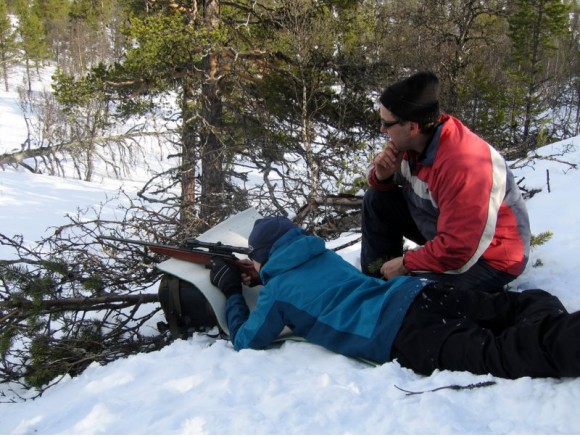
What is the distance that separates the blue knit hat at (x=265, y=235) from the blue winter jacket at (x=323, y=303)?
0.06m

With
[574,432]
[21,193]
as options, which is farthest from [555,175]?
[21,193]

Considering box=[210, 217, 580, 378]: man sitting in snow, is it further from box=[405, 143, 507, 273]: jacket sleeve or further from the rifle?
the rifle

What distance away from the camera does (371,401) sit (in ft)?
5.94

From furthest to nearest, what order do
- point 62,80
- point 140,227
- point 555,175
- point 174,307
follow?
point 62,80
point 555,175
point 140,227
point 174,307

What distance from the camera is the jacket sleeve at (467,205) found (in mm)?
2309

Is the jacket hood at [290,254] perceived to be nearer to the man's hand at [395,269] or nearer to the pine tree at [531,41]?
the man's hand at [395,269]

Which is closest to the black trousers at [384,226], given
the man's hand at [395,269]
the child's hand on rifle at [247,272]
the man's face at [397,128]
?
the man's hand at [395,269]

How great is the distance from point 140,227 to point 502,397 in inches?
134

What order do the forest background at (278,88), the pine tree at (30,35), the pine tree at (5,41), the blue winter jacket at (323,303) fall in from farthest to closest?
the pine tree at (30,35) → the pine tree at (5,41) → the forest background at (278,88) → the blue winter jacket at (323,303)

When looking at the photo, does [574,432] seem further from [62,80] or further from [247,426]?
[62,80]

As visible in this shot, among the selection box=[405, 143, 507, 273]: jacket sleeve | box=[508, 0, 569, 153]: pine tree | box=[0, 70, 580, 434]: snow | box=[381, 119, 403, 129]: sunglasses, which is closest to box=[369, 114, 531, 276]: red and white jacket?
box=[405, 143, 507, 273]: jacket sleeve

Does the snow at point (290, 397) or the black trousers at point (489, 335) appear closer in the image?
the snow at point (290, 397)

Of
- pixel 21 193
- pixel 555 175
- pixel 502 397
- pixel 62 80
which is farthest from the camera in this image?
pixel 21 193

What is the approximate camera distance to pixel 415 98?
2.48 meters
